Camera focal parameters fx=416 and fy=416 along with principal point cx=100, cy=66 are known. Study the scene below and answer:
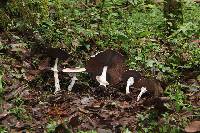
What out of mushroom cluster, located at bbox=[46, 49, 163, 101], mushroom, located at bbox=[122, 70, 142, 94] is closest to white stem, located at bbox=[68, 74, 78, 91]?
mushroom cluster, located at bbox=[46, 49, 163, 101]

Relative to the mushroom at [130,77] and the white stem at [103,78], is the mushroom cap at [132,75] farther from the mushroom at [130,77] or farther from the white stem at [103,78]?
the white stem at [103,78]

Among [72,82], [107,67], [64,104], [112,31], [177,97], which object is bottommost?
[64,104]

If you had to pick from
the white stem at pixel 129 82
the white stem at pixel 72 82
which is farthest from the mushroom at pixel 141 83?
the white stem at pixel 72 82

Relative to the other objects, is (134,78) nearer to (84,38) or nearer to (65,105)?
(65,105)

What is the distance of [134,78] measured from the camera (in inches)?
236

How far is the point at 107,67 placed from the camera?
19.9 feet

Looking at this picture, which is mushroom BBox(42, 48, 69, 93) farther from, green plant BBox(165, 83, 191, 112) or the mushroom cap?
green plant BBox(165, 83, 191, 112)

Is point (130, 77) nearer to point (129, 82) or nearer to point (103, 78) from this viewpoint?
point (129, 82)

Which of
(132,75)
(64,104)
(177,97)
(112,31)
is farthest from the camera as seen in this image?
(112,31)

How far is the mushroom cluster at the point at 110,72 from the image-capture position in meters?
5.84

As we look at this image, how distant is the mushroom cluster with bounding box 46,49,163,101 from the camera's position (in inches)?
230

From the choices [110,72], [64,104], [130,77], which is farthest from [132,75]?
[64,104]

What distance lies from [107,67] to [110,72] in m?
0.09

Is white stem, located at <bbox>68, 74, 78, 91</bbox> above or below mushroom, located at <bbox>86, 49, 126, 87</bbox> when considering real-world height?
below
